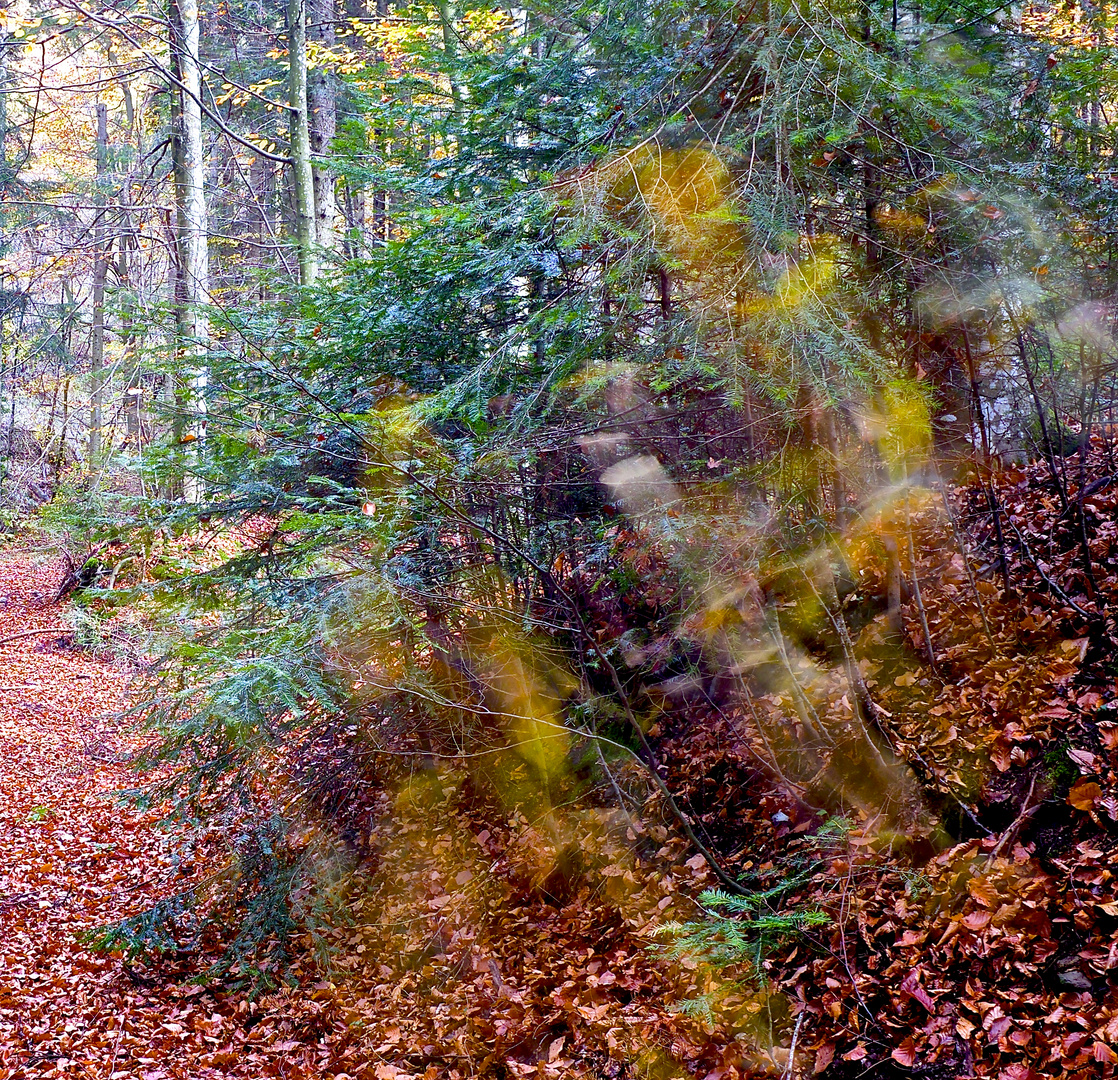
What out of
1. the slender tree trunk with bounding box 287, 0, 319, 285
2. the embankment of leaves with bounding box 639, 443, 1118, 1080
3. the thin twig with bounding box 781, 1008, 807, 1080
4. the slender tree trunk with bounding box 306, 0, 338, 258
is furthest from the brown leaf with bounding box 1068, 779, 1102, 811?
the slender tree trunk with bounding box 306, 0, 338, 258

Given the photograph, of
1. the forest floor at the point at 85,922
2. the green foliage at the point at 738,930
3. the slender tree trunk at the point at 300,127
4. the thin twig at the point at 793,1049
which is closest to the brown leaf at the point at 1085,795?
the green foliage at the point at 738,930

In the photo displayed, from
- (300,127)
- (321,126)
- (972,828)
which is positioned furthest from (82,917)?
(321,126)

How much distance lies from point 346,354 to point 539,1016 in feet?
Answer: 14.6

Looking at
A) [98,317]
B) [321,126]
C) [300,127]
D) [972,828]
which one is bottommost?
[972,828]

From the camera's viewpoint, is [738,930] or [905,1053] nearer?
[905,1053]

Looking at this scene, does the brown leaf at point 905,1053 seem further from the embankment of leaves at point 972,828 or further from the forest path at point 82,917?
the forest path at point 82,917

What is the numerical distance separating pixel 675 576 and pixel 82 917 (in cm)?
587

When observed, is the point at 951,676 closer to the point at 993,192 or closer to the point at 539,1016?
the point at 993,192

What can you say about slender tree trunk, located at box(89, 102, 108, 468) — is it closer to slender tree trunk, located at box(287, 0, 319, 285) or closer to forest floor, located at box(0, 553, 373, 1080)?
slender tree trunk, located at box(287, 0, 319, 285)

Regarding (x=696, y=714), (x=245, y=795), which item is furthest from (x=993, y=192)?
(x=245, y=795)

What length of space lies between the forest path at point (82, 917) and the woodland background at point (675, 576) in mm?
89

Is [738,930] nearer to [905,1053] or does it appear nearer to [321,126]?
[905,1053]

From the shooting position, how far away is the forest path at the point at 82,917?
5254 mm

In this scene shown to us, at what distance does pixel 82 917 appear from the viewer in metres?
6.93
